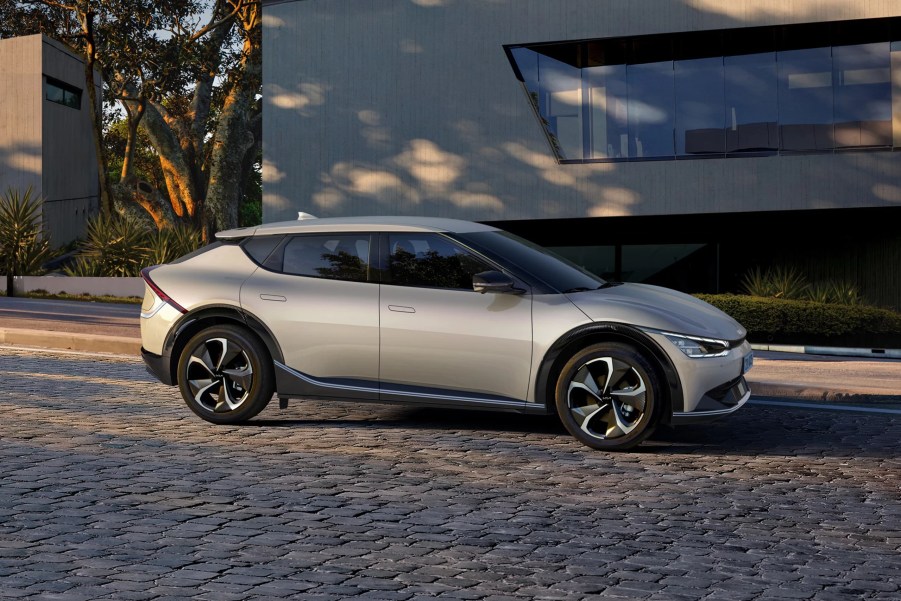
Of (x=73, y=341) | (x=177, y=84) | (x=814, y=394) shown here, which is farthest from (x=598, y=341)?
(x=177, y=84)

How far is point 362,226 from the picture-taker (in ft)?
29.7

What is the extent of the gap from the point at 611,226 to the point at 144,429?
65.3ft

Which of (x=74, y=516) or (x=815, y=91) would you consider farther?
(x=815, y=91)

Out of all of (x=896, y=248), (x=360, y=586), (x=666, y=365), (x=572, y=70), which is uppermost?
(x=572, y=70)

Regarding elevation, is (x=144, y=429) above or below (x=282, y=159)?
below

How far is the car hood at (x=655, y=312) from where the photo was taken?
8.00 m

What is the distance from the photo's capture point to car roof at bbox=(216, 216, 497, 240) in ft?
29.3

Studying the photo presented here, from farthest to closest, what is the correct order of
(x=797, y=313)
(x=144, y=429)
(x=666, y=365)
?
(x=797, y=313), (x=144, y=429), (x=666, y=365)

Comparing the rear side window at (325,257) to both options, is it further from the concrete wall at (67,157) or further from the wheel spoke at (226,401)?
the concrete wall at (67,157)

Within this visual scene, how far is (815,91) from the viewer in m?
24.8

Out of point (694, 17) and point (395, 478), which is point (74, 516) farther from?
point (694, 17)

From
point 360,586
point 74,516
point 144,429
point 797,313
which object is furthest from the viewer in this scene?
point 797,313

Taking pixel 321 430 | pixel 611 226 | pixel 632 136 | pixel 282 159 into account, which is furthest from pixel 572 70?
pixel 321 430

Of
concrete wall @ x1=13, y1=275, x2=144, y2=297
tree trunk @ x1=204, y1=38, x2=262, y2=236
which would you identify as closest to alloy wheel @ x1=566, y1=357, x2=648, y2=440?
concrete wall @ x1=13, y1=275, x2=144, y2=297
